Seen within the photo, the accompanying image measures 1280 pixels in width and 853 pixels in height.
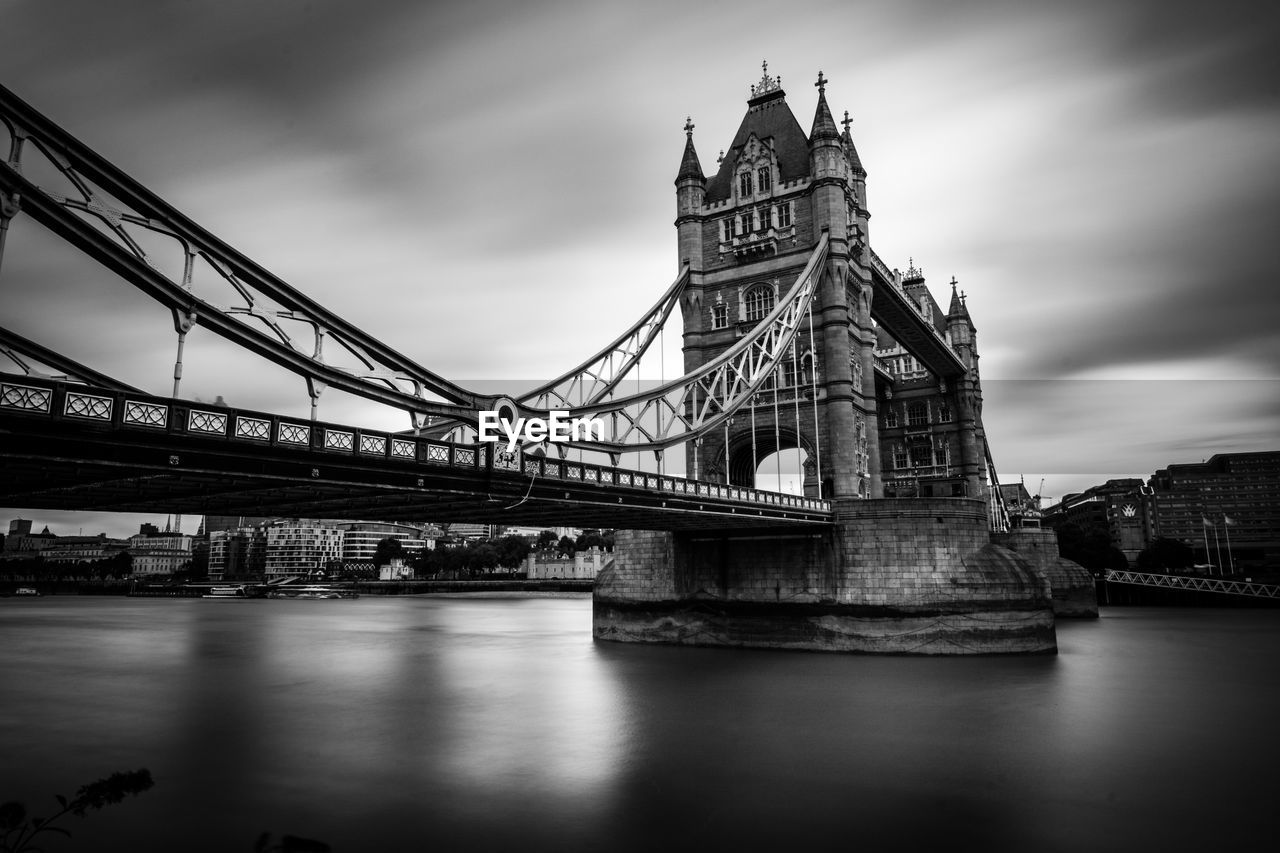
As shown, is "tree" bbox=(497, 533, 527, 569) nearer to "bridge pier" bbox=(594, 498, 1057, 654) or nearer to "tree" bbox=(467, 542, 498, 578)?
"tree" bbox=(467, 542, 498, 578)

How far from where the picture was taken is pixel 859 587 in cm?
2777

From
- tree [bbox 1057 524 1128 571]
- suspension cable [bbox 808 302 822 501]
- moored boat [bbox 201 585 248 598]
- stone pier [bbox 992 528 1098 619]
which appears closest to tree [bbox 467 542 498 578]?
moored boat [bbox 201 585 248 598]

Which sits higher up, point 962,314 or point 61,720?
point 962,314

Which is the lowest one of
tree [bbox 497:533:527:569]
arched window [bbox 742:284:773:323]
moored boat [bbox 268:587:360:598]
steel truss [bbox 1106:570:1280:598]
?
moored boat [bbox 268:587:360:598]

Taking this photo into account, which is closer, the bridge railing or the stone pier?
the bridge railing

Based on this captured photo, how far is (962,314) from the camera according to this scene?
6203 cm

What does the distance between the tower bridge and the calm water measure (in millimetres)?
2428

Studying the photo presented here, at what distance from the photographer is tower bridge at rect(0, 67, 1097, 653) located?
1224 cm

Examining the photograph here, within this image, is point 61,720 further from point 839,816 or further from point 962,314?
point 962,314

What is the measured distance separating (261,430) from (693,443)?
25003 millimetres

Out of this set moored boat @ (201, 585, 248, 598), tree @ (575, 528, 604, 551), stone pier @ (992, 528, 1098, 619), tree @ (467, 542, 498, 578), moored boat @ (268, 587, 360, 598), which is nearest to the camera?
stone pier @ (992, 528, 1098, 619)

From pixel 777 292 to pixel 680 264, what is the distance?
5590mm

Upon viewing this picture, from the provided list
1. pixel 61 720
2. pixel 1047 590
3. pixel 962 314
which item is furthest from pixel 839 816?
pixel 962 314

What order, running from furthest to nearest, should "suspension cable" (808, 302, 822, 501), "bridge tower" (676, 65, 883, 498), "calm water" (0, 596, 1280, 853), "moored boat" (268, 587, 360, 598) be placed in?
"moored boat" (268, 587, 360, 598) → "bridge tower" (676, 65, 883, 498) → "suspension cable" (808, 302, 822, 501) → "calm water" (0, 596, 1280, 853)
